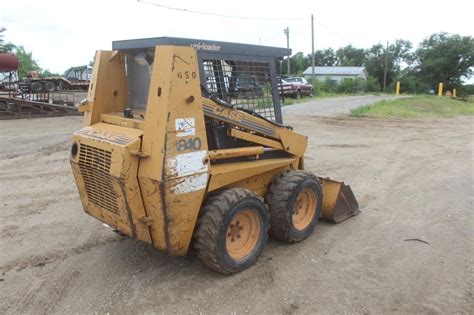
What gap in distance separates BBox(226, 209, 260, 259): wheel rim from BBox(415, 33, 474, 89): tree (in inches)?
2373

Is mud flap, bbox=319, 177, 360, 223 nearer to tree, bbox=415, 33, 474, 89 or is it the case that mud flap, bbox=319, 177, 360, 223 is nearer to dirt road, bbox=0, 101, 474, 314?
dirt road, bbox=0, 101, 474, 314

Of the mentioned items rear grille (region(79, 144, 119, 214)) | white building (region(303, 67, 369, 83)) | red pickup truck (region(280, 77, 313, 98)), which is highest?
rear grille (region(79, 144, 119, 214))

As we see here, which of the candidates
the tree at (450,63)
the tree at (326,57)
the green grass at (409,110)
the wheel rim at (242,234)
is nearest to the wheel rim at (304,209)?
the wheel rim at (242,234)

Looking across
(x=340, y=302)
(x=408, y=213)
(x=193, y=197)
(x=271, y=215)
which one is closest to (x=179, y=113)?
(x=193, y=197)

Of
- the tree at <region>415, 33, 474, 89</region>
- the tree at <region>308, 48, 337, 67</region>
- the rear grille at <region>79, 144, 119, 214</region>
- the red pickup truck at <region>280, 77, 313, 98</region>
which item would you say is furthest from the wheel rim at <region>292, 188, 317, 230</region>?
the tree at <region>308, 48, 337, 67</region>

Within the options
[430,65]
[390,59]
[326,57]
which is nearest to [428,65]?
[430,65]

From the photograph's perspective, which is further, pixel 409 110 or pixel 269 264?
pixel 409 110

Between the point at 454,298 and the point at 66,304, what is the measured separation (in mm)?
3308

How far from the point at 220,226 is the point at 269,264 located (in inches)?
33.7

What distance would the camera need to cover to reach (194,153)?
372 cm

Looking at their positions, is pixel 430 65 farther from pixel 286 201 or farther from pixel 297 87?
pixel 286 201

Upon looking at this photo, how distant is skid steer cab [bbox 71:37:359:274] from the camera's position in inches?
141

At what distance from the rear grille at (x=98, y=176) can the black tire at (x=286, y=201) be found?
1.66 meters

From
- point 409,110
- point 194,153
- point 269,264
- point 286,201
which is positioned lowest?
point 409,110
